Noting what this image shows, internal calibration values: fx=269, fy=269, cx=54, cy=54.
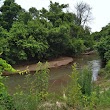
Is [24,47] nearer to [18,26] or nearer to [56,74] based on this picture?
[18,26]

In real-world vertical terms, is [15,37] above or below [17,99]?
above

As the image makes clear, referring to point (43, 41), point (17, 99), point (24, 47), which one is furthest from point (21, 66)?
point (17, 99)

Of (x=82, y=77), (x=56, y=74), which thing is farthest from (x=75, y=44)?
(x=82, y=77)

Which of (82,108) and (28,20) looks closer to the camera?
(82,108)

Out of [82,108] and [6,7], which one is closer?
[82,108]

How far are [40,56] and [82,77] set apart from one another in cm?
1962

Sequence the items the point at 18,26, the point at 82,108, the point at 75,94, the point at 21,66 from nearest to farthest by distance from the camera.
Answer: the point at 75,94 < the point at 82,108 < the point at 21,66 < the point at 18,26

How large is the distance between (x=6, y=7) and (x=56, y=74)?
13.1 metres

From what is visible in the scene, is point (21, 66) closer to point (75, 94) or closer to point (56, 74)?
point (56, 74)

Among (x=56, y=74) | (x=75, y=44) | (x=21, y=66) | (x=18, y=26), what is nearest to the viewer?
(x=56, y=74)

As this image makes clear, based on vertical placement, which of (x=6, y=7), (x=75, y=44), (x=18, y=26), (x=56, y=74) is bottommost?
(x=56, y=74)

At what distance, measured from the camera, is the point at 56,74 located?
72.7ft

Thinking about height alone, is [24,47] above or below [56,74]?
above

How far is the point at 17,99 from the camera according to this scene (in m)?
6.37
